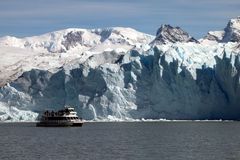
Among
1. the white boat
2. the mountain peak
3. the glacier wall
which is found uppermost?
the mountain peak

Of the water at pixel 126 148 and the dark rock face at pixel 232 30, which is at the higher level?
the dark rock face at pixel 232 30

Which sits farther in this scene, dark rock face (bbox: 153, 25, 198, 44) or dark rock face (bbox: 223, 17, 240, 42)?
dark rock face (bbox: 153, 25, 198, 44)

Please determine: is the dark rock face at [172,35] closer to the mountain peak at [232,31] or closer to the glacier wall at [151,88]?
the mountain peak at [232,31]

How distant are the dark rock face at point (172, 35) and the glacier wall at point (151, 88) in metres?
75.0

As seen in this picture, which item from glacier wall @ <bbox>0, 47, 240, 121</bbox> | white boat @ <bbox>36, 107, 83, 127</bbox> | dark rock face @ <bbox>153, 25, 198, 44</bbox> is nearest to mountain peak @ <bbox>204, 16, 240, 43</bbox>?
dark rock face @ <bbox>153, 25, 198, 44</bbox>

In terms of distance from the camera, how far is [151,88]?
92688 mm

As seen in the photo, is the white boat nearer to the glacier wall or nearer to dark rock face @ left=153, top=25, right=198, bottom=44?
the glacier wall

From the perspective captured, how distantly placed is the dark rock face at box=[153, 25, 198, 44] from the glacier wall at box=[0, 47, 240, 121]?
7501 cm

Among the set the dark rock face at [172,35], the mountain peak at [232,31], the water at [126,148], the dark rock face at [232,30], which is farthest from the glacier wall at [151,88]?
the dark rock face at [172,35]

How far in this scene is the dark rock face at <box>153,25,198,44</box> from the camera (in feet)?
575

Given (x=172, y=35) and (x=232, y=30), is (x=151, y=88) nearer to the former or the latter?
(x=232, y=30)

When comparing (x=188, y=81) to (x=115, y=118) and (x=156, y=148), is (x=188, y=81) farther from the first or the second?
(x=156, y=148)

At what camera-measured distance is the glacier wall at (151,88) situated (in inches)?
3538

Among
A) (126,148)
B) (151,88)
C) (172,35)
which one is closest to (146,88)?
(151,88)
